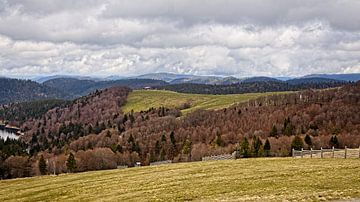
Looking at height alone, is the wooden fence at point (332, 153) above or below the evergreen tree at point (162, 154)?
above

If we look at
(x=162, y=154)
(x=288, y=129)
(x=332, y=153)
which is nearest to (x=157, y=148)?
(x=162, y=154)

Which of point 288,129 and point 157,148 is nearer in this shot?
point 288,129

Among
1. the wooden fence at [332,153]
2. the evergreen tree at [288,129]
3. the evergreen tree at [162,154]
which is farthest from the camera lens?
the evergreen tree at [288,129]

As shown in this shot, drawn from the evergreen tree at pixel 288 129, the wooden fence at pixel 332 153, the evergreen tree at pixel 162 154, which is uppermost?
the wooden fence at pixel 332 153

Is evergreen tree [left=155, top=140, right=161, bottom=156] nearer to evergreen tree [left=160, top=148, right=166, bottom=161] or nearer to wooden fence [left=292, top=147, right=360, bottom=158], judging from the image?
evergreen tree [left=160, top=148, right=166, bottom=161]

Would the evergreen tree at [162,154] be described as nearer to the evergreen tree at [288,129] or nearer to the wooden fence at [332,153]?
the evergreen tree at [288,129]

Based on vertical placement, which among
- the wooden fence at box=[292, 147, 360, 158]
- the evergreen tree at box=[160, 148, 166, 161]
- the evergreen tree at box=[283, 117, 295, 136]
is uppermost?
the wooden fence at box=[292, 147, 360, 158]

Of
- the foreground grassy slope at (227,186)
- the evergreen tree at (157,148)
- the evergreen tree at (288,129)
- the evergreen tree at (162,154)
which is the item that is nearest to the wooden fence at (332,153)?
the foreground grassy slope at (227,186)

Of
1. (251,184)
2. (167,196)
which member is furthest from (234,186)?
(167,196)

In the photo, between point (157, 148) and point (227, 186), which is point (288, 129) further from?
point (227, 186)

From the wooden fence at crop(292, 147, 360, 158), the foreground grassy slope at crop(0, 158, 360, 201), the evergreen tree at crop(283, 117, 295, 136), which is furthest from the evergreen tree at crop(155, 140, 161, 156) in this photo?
the foreground grassy slope at crop(0, 158, 360, 201)

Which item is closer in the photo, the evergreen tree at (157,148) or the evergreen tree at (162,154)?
the evergreen tree at (162,154)

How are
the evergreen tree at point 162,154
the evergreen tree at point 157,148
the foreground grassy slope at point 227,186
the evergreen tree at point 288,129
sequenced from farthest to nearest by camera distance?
the evergreen tree at point 157,148
the evergreen tree at point 288,129
the evergreen tree at point 162,154
the foreground grassy slope at point 227,186

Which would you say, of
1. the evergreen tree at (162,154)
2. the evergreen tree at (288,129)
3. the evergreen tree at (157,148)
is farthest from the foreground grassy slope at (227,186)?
the evergreen tree at (288,129)
